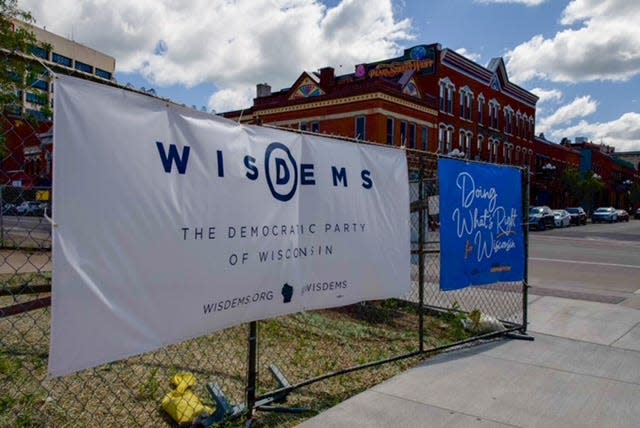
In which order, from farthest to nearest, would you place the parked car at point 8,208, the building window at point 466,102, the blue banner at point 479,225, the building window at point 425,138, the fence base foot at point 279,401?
the building window at point 466,102 → the building window at point 425,138 → the parked car at point 8,208 → the blue banner at point 479,225 → the fence base foot at point 279,401

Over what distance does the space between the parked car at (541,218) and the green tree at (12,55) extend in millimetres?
30646

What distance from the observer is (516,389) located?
445 centimetres

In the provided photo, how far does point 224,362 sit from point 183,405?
1.29 meters

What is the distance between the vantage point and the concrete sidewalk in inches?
151

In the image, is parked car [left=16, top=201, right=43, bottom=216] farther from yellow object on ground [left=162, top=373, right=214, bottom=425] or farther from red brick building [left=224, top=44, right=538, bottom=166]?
red brick building [left=224, top=44, right=538, bottom=166]

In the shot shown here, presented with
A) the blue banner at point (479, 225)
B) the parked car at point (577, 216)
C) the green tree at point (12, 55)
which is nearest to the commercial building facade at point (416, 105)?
the parked car at point (577, 216)

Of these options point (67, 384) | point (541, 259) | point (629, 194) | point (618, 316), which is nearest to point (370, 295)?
point (67, 384)

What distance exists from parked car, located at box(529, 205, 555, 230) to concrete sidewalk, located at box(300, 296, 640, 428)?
2934 cm

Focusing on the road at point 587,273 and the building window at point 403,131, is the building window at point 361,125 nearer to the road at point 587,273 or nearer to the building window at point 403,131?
the building window at point 403,131

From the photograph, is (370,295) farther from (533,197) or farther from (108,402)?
(533,197)

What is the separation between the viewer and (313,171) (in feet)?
13.1

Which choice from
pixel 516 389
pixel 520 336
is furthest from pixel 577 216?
→ pixel 516 389

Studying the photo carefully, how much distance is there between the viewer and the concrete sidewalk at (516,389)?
3840 mm

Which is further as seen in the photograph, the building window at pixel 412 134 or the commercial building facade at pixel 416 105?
the building window at pixel 412 134
